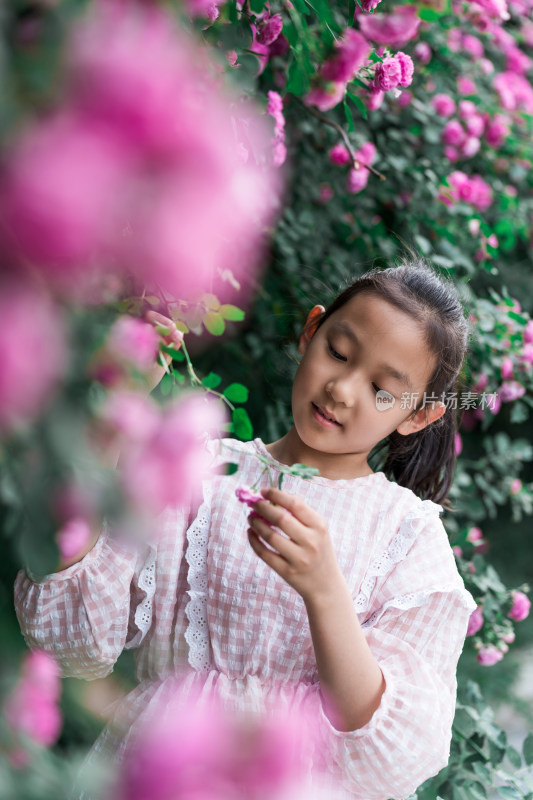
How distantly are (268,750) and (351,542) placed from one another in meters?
0.91

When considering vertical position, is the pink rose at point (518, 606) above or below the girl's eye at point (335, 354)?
below

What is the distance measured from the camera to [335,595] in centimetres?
99

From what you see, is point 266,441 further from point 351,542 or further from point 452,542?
point 351,542

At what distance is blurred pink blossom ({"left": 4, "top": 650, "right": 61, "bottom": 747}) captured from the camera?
44 centimetres

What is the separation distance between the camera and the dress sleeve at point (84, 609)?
1.09 meters

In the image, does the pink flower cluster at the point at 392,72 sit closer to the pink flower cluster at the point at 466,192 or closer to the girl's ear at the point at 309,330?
the girl's ear at the point at 309,330

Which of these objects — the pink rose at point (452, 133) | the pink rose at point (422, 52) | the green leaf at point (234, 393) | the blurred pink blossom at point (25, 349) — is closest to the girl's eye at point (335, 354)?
the green leaf at point (234, 393)

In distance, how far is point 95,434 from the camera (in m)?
0.43

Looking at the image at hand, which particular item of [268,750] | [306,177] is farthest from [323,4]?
Result: [306,177]

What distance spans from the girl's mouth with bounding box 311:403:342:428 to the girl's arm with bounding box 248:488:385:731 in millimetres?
A: 263

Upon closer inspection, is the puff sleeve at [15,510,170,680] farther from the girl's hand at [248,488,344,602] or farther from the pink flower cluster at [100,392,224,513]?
the pink flower cluster at [100,392,224,513]

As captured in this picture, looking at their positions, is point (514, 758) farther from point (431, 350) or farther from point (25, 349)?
point (25, 349)

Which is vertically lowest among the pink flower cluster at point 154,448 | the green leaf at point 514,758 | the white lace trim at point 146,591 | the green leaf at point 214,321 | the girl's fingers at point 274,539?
the green leaf at point 514,758

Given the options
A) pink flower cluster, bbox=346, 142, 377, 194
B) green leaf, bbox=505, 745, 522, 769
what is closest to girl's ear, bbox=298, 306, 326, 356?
pink flower cluster, bbox=346, 142, 377, 194
